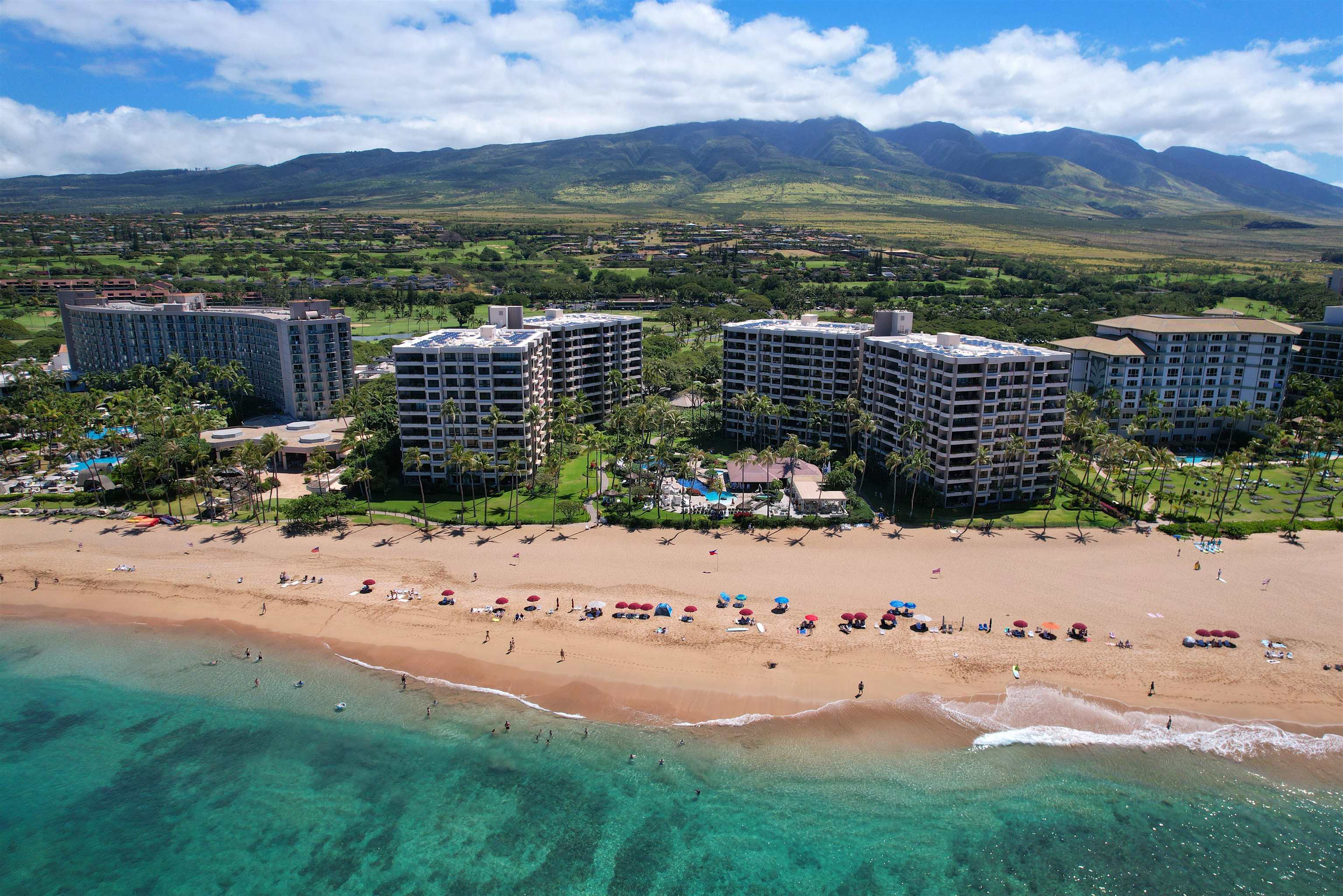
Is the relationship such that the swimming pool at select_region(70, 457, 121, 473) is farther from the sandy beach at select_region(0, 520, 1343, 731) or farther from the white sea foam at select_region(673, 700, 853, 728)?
the white sea foam at select_region(673, 700, 853, 728)

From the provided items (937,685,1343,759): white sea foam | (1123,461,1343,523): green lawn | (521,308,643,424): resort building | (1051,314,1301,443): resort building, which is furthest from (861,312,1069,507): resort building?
(521,308,643,424): resort building

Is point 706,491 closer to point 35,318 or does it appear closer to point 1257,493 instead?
point 1257,493

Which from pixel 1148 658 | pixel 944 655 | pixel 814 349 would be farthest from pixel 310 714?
pixel 814 349

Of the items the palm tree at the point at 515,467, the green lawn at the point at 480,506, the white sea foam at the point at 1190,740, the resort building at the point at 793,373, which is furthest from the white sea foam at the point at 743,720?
the resort building at the point at 793,373

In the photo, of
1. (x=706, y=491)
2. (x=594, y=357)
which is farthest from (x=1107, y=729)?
(x=594, y=357)

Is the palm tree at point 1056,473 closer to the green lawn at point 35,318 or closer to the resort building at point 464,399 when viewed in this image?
the resort building at point 464,399

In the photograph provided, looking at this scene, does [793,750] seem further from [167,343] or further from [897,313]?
[167,343]
